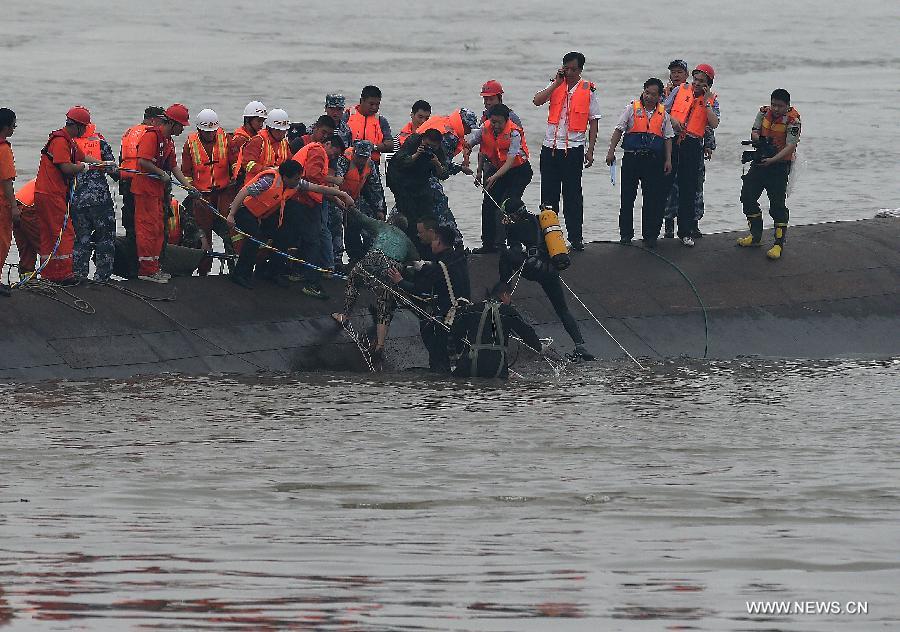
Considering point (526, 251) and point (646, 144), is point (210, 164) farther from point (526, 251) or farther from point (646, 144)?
point (646, 144)

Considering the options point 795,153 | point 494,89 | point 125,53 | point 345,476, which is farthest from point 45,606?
point 125,53

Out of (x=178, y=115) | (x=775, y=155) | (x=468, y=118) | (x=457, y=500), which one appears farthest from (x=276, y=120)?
(x=457, y=500)

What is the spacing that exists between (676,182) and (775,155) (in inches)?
60.6

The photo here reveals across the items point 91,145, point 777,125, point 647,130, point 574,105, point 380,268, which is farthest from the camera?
point 777,125

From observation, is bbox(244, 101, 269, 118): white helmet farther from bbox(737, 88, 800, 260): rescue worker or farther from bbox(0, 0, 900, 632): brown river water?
bbox(737, 88, 800, 260): rescue worker

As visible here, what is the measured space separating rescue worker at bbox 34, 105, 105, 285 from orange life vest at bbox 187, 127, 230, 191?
1886 millimetres

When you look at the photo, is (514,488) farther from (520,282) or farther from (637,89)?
(637,89)

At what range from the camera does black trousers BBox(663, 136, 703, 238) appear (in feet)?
75.9

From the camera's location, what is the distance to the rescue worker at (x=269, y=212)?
20078 mm

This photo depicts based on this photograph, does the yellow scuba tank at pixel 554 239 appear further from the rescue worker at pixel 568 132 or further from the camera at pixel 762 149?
the camera at pixel 762 149

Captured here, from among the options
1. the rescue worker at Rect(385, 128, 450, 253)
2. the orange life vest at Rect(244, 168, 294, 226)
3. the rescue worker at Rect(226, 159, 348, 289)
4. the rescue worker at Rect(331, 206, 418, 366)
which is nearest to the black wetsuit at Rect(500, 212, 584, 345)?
the rescue worker at Rect(385, 128, 450, 253)

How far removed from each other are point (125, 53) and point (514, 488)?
56199 millimetres

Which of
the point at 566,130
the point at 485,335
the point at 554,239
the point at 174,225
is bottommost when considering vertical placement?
the point at 485,335

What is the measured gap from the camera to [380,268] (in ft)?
65.9
